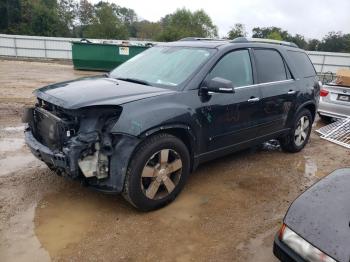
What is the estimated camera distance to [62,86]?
387 cm

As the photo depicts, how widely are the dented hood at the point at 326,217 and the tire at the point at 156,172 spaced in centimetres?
149

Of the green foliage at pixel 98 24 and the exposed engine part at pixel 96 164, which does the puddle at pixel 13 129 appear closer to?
the exposed engine part at pixel 96 164

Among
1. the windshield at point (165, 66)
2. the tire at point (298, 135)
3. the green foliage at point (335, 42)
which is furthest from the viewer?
the green foliage at point (335, 42)

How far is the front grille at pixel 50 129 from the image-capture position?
3.36 metres

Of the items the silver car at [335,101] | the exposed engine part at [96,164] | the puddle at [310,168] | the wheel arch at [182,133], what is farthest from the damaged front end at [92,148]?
the silver car at [335,101]

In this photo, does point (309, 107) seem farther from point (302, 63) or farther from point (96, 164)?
point (96, 164)

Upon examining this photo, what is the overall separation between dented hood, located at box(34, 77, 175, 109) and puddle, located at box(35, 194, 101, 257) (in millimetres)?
1141

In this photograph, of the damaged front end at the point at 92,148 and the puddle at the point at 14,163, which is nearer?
the damaged front end at the point at 92,148

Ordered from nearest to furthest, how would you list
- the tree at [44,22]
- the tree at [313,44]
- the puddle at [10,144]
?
the puddle at [10,144]
the tree at [44,22]
the tree at [313,44]

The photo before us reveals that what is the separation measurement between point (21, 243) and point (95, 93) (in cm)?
154

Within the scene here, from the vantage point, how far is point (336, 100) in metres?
7.76

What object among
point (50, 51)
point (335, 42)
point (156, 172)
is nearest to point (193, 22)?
point (335, 42)

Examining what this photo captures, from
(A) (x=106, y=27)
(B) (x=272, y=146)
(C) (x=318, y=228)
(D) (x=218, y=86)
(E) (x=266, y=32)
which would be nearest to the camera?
(C) (x=318, y=228)

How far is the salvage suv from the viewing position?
330cm
